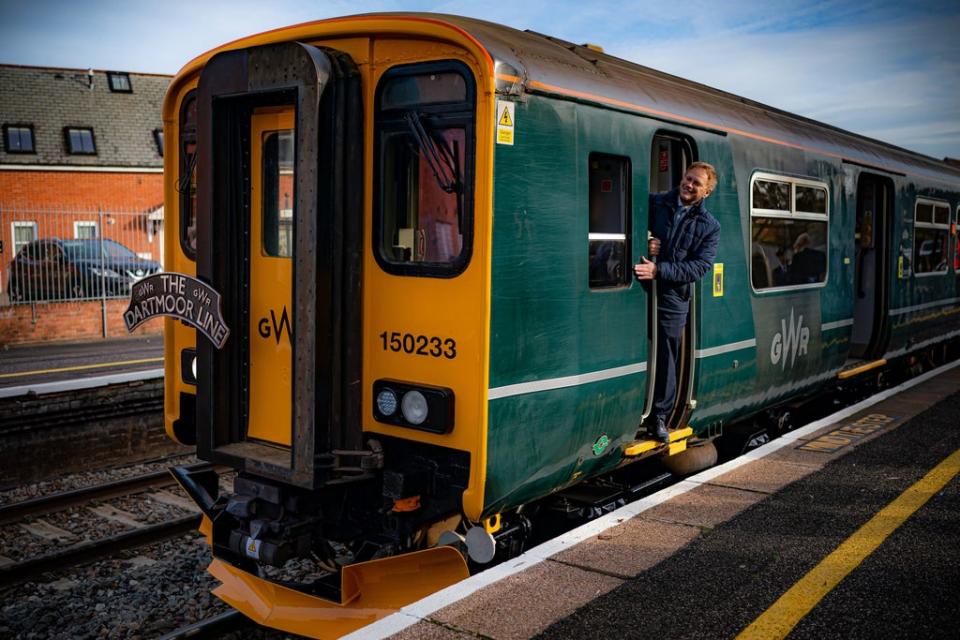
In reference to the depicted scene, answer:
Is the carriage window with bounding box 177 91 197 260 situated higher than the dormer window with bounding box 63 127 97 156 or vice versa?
the dormer window with bounding box 63 127 97 156

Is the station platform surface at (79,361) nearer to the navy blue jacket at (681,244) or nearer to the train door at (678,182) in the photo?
the train door at (678,182)

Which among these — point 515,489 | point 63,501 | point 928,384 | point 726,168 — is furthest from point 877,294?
point 63,501

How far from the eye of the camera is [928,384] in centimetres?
969

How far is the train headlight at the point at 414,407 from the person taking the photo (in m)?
4.21

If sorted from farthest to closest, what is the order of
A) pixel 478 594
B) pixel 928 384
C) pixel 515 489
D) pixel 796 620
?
pixel 928 384 → pixel 515 489 → pixel 478 594 → pixel 796 620

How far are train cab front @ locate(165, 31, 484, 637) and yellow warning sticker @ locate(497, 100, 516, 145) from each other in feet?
0.42

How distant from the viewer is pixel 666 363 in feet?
18.1

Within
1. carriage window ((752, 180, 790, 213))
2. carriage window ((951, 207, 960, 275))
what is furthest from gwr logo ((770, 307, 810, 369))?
carriage window ((951, 207, 960, 275))

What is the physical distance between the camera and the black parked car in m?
15.5

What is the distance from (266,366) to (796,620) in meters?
2.89

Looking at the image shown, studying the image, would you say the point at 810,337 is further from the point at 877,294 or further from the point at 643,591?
the point at 643,591

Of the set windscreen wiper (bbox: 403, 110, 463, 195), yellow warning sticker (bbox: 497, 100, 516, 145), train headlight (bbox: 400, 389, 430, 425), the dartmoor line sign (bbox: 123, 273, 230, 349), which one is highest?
yellow warning sticker (bbox: 497, 100, 516, 145)

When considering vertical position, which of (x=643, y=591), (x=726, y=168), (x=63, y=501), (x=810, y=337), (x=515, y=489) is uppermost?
(x=726, y=168)

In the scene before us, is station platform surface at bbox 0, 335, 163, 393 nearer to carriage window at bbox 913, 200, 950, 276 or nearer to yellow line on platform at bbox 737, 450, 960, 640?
yellow line on platform at bbox 737, 450, 960, 640
